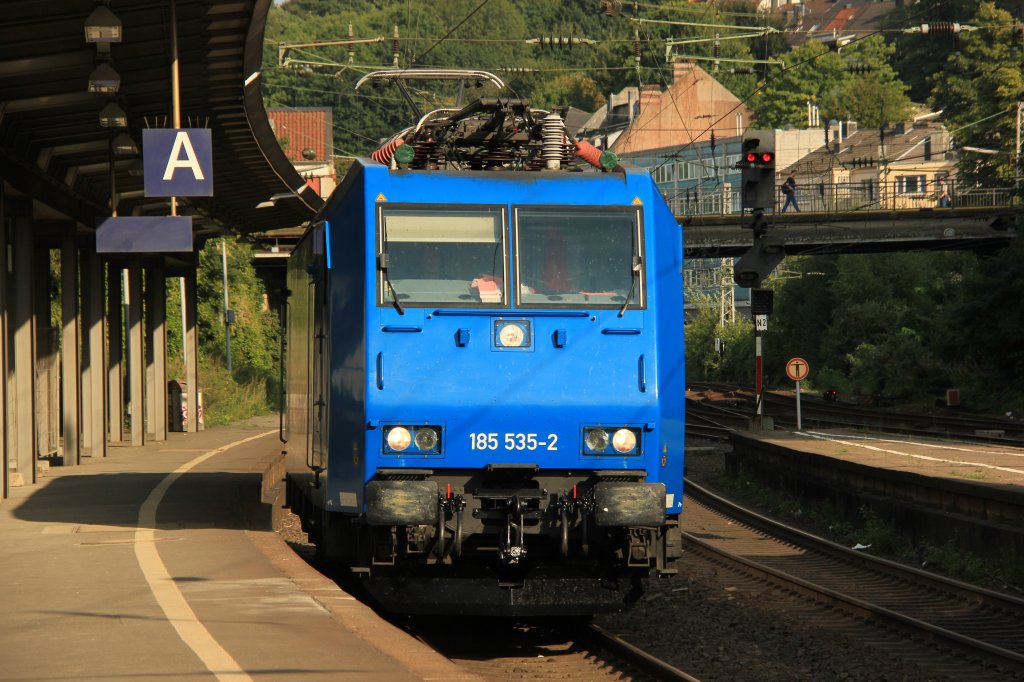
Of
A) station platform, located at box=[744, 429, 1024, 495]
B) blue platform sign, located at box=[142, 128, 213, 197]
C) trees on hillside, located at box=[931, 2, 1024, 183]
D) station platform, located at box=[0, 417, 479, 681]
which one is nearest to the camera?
station platform, located at box=[0, 417, 479, 681]

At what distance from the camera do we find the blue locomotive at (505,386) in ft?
33.3

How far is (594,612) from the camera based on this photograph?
10.6 meters

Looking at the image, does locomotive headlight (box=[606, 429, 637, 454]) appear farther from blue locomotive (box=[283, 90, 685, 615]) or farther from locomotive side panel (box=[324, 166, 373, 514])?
locomotive side panel (box=[324, 166, 373, 514])

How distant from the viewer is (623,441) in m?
10.4

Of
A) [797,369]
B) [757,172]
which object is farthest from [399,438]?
[797,369]

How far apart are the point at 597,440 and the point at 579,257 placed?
1435mm

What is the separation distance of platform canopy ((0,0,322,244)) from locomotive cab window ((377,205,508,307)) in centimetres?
479

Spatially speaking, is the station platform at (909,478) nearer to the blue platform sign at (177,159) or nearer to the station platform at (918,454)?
the station platform at (918,454)

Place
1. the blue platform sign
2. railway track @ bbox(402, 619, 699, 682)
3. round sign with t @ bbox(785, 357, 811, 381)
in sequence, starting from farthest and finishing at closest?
round sign with t @ bbox(785, 357, 811, 381), the blue platform sign, railway track @ bbox(402, 619, 699, 682)

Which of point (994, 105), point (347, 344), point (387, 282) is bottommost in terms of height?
point (347, 344)

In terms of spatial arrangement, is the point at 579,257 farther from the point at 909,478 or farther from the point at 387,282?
the point at 909,478

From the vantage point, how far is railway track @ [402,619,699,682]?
1010 cm

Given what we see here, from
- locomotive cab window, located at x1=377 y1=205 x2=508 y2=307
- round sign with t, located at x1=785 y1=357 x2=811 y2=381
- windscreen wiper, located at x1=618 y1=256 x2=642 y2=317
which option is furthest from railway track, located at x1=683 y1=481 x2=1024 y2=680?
round sign with t, located at x1=785 y1=357 x2=811 y2=381

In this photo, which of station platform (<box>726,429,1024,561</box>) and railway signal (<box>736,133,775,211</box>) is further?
railway signal (<box>736,133,775,211</box>)
